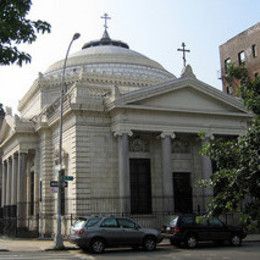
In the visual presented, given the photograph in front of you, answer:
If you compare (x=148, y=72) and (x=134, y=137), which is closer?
(x=134, y=137)

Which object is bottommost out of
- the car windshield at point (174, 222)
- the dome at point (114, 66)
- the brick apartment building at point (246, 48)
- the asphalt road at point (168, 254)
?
the asphalt road at point (168, 254)

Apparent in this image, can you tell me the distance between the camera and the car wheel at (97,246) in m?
23.5

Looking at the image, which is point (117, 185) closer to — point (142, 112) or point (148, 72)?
point (142, 112)

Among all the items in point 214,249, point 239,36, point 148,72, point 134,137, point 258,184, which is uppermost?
point 239,36

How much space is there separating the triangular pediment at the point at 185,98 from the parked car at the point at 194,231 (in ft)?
37.0

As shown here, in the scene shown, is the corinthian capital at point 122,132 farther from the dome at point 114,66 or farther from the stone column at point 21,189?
the dome at point 114,66

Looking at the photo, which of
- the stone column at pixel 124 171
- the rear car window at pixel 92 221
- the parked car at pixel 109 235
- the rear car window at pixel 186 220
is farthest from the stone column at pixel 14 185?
the rear car window at pixel 186 220

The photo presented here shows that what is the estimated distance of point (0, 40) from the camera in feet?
35.4

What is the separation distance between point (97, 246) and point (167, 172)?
12.9m

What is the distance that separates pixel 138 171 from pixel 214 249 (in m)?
13.2

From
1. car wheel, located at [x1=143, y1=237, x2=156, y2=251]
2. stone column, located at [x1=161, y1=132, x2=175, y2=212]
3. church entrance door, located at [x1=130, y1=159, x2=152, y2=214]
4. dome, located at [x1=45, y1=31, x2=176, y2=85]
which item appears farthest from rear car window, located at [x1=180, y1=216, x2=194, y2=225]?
dome, located at [x1=45, y1=31, x2=176, y2=85]

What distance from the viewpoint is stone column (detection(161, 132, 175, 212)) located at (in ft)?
115

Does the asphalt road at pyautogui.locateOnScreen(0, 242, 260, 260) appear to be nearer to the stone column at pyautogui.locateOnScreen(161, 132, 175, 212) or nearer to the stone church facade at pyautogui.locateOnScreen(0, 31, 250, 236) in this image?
the stone column at pyautogui.locateOnScreen(161, 132, 175, 212)

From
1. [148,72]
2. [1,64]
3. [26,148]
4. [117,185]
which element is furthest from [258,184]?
[148,72]
